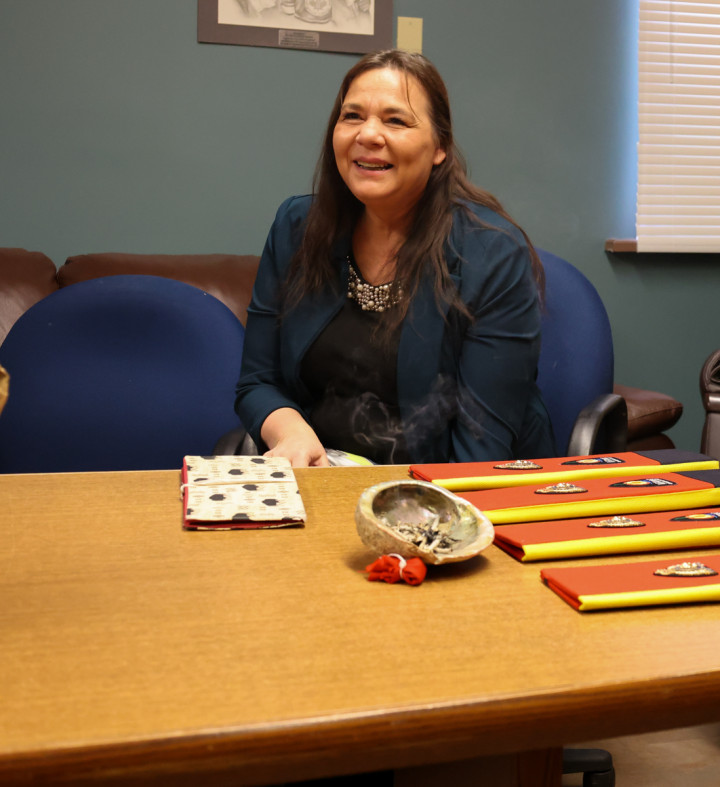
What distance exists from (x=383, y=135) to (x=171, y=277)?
1176 mm

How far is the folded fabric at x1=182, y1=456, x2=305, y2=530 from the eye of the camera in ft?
3.11

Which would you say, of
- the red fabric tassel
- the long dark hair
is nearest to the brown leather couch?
the long dark hair

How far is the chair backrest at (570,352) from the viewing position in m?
2.00

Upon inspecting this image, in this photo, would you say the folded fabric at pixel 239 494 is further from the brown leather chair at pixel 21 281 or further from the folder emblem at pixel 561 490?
the brown leather chair at pixel 21 281

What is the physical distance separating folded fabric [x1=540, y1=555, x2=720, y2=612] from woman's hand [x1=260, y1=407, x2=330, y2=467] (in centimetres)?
64

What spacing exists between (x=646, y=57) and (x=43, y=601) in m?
3.07

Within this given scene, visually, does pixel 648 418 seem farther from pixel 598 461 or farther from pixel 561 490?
pixel 561 490

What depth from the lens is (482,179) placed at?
121 inches

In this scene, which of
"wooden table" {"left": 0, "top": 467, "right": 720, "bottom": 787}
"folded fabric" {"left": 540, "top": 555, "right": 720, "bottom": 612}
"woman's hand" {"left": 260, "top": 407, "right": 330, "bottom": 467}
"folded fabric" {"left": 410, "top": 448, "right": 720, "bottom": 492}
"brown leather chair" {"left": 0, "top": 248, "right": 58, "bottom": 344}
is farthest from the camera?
"brown leather chair" {"left": 0, "top": 248, "right": 58, "bottom": 344}

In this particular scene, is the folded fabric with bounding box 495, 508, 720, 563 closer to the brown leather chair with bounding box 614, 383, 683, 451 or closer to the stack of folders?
the stack of folders

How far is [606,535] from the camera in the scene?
0.88m

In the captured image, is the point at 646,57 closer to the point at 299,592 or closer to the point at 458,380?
the point at 458,380

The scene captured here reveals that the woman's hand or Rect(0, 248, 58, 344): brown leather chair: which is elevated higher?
Rect(0, 248, 58, 344): brown leather chair

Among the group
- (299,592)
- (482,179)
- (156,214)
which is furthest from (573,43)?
(299,592)
